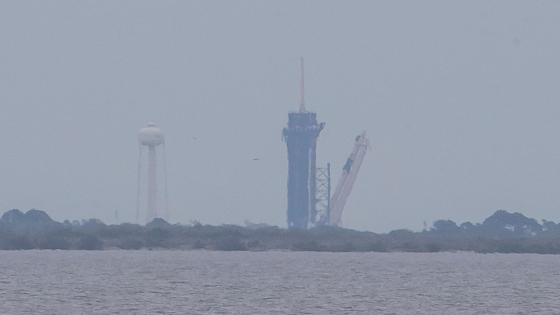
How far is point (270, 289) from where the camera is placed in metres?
91.1

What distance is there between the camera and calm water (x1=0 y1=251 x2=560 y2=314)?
7575 cm

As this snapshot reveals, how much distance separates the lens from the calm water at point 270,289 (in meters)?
75.8

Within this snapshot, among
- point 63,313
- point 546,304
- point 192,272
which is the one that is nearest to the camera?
point 63,313

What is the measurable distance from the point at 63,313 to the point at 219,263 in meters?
65.1

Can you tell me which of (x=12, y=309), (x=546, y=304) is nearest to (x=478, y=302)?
(x=546, y=304)

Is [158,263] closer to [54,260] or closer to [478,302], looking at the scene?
[54,260]

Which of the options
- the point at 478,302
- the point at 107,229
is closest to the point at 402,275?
the point at 478,302

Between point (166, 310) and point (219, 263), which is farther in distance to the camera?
point (219, 263)

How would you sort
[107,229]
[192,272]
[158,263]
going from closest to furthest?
[192,272], [158,263], [107,229]

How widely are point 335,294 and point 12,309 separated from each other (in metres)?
17.9

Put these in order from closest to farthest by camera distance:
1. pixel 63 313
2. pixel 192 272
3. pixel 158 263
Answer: pixel 63 313 → pixel 192 272 → pixel 158 263

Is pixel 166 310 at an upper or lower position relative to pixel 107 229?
lower

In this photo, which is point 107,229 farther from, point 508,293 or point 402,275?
point 508,293

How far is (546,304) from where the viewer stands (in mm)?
80312
